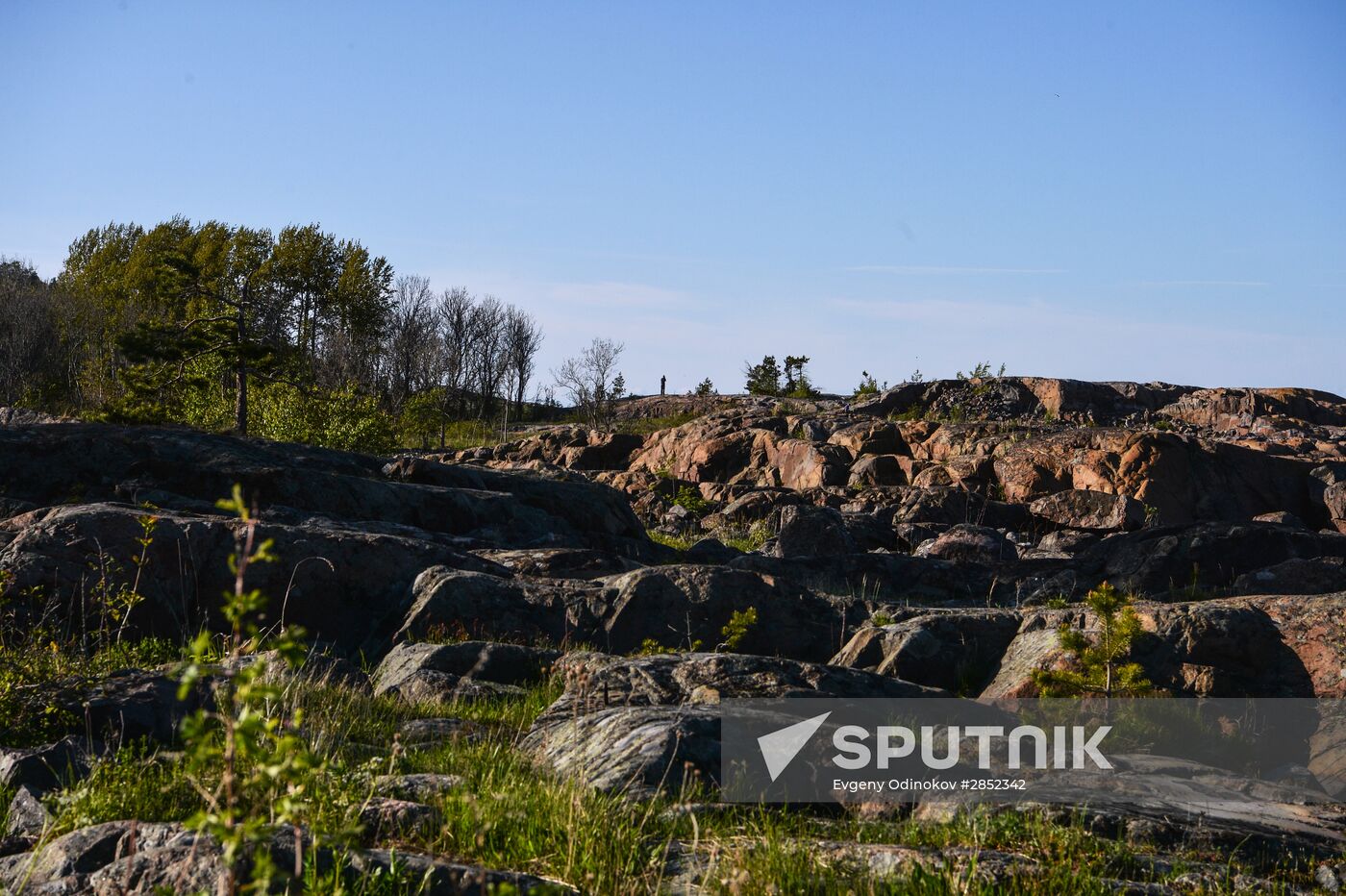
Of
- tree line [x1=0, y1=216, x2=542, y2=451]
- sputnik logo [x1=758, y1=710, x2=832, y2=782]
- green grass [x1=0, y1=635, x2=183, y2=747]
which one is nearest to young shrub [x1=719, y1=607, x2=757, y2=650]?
sputnik logo [x1=758, y1=710, x2=832, y2=782]

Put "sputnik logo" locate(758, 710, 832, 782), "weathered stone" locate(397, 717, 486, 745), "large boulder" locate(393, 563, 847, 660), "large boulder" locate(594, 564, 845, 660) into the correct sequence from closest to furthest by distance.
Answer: "sputnik logo" locate(758, 710, 832, 782) < "weathered stone" locate(397, 717, 486, 745) < "large boulder" locate(393, 563, 847, 660) < "large boulder" locate(594, 564, 845, 660)

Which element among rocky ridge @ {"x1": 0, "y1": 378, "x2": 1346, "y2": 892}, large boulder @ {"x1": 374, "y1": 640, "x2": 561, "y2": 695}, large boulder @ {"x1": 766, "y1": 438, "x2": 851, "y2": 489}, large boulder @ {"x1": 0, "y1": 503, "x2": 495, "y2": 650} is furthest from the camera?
large boulder @ {"x1": 766, "y1": 438, "x2": 851, "y2": 489}

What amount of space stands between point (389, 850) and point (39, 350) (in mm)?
61335

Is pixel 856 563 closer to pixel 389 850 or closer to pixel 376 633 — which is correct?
pixel 376 633

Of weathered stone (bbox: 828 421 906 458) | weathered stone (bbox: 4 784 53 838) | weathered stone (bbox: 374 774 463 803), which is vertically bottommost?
weathered stone (bbox: 4 784 53 838)

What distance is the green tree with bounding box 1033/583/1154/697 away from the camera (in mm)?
6543

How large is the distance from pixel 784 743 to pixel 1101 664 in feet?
9.43

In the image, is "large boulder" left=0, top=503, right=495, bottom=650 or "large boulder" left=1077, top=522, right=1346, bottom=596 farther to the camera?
"large boulder" left=1077, top=522, right=1346, bottom=596

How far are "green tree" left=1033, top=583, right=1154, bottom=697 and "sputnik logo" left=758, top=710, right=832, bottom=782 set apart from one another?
2.22 meters

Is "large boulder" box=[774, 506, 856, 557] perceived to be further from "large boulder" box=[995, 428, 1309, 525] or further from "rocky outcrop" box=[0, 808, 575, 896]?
"rocky outcrop" box=[0, 808, 575, 896]

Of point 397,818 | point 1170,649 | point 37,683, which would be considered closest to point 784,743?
point 397,818

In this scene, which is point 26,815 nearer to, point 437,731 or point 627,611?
point 437,731

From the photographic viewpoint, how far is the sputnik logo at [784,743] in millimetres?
4863

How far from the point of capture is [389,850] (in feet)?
11.8
